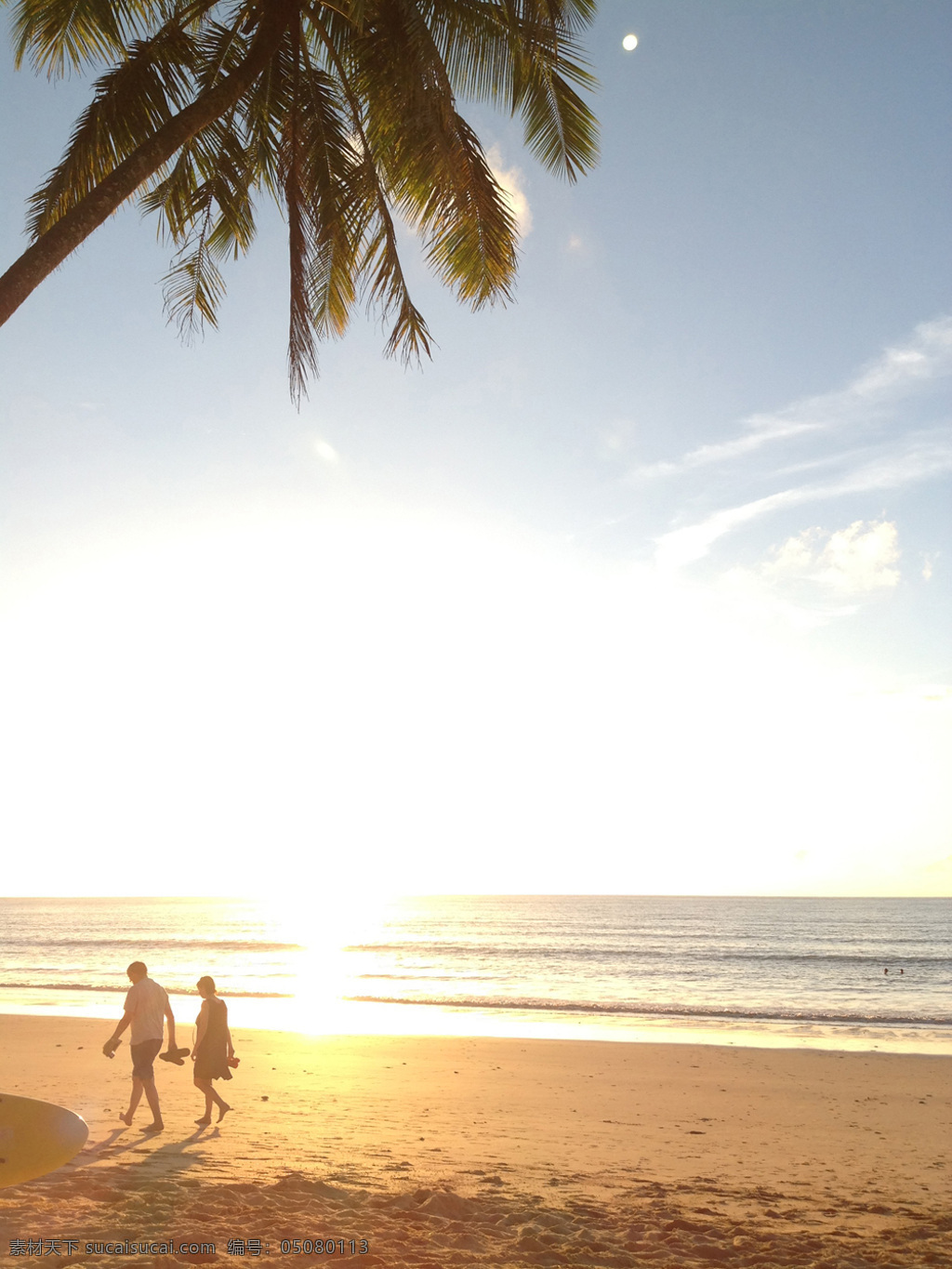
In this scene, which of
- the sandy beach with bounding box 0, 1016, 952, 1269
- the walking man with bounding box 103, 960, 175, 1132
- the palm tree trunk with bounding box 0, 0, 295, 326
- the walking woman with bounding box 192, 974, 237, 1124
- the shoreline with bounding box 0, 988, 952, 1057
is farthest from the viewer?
the shoreline with bounding box 0, 988, 952, 1057

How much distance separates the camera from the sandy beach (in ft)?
16.9

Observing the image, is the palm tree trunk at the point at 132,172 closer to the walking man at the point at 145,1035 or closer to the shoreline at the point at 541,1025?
the walking man at the point at 145,1035

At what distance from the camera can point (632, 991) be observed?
90.5 ft

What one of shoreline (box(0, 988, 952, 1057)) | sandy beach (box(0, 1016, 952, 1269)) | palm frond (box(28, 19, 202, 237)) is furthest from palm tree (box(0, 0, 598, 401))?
shoreline (box(0, 988, 952, 1057))

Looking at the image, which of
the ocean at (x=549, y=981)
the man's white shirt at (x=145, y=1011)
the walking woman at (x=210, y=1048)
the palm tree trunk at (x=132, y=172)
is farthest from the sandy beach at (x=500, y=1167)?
the ocean at (x=549, y=981)

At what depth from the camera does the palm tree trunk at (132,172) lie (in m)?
4.96

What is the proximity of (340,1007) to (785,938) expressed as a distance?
4148 centimetres

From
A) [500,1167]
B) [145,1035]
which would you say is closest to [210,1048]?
[145,1035]

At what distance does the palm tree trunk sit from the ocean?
50.4 feet

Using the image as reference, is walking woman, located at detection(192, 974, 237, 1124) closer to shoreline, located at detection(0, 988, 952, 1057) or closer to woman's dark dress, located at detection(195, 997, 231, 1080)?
woman's dark dress, located at detection(195, 997, 231, 1080)

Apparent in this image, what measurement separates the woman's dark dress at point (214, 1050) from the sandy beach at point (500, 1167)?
503 mm

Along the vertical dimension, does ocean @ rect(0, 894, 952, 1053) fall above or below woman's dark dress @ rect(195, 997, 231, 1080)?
below

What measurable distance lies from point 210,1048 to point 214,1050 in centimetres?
4

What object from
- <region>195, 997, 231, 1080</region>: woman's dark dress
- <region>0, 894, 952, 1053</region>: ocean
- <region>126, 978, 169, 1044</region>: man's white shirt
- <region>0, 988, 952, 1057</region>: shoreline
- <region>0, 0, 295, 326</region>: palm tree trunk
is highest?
<region>0, 0, 295, 326</region>: palm tree trunk
